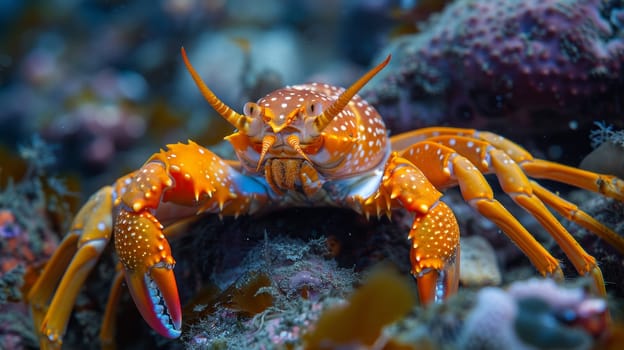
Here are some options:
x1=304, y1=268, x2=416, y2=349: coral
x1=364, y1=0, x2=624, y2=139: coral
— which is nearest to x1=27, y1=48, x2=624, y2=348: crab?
x1=304, y1=268, x2=416, y2=349: coral

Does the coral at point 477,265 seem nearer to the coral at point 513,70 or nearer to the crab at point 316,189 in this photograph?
the crab at point 316,189

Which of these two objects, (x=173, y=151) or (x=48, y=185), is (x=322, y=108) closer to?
(x=173, y=151)

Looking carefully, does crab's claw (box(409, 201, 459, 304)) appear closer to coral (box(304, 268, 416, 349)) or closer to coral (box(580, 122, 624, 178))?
coral (box(304, 268, 416, 349))

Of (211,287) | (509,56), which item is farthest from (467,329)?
(509,56)

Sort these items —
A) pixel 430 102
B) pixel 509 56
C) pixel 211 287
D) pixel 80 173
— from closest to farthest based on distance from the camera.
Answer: pixel 211 287 < pixel 509 56 < pixel 430 102 < pixel 80 173

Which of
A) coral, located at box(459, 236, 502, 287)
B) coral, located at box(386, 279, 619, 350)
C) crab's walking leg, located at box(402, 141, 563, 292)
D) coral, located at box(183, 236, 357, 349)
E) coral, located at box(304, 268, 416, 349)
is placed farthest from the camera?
coral, located at box(459, 236, 502, 287)

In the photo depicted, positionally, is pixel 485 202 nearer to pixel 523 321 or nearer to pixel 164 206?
pixel 523 321
